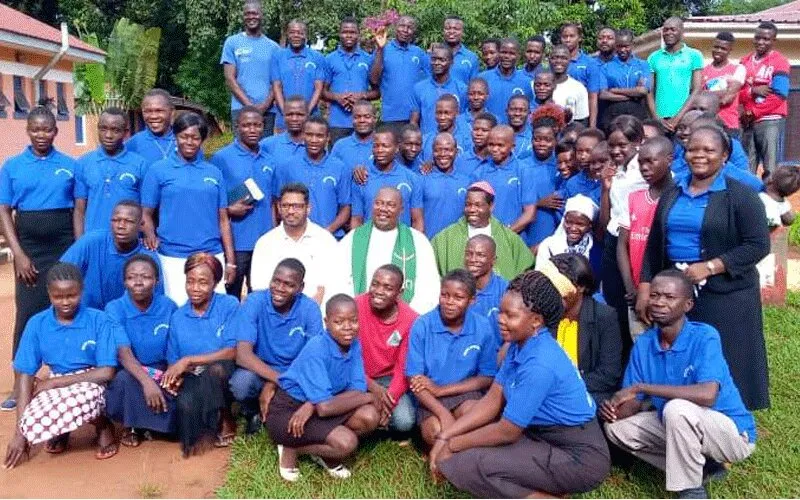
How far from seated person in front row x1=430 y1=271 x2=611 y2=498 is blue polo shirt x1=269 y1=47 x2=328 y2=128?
4214 millimetres

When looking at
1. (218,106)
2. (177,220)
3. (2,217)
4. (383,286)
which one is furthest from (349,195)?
(218,106)

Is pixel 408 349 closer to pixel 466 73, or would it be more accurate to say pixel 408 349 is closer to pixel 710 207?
pixel 710 207

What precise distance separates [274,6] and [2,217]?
1615cm

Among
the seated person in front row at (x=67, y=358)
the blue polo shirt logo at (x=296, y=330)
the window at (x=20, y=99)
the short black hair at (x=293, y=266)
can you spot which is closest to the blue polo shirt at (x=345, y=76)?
the short black hair at (x=293, y=266)

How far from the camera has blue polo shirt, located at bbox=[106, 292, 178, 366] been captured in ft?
15.2

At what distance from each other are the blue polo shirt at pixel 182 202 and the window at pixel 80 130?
44.9ft

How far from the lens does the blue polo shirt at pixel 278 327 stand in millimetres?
4543

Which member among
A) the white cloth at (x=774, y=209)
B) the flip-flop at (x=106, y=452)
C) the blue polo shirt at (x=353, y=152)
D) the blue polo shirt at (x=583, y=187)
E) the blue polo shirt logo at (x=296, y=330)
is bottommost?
the flip-flop at (x=106, y=452)

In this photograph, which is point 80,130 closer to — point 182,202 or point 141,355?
point 182,202

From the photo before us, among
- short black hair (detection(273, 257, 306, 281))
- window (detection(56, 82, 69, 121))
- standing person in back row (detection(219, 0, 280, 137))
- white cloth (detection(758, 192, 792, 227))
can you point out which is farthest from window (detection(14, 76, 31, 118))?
white cloth (detection(758, 192, 792, 227))

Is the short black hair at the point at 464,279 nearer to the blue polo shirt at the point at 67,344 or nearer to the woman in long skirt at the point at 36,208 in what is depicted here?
the blue polo shirt at the point at 67,344

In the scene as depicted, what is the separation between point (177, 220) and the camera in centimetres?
511

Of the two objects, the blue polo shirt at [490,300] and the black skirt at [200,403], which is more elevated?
the blue polo shirt at [490,300]

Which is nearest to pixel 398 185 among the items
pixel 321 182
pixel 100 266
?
pixel 321 182
